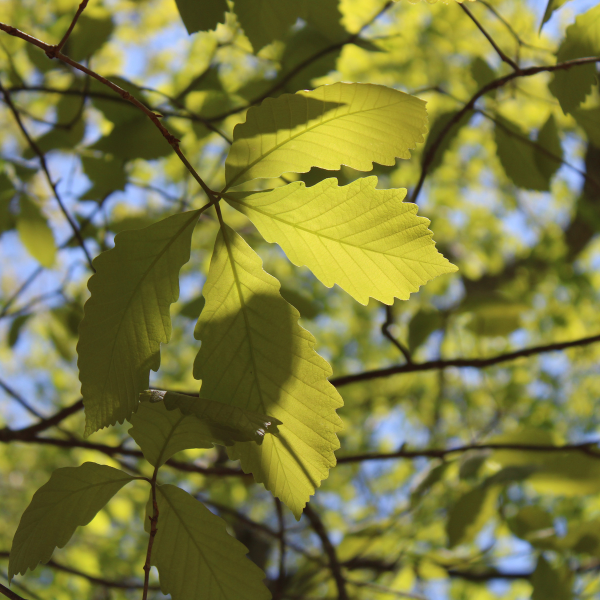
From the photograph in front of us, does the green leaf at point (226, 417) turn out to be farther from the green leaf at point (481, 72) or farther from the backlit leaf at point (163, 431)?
the green leaf at point (481, 72)

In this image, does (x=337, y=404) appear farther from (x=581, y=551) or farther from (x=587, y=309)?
(x=587, y=309)

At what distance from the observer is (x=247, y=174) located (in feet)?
2.01

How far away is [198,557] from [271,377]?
221 mm

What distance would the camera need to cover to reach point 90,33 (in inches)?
51.3

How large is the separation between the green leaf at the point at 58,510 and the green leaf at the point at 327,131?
370mm

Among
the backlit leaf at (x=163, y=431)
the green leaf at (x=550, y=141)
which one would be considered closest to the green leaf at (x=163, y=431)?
the backlit leaf at (x=163, y=431)

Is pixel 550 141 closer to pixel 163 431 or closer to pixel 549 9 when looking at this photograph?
pixel 549 9

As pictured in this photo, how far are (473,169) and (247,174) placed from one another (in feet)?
21.1

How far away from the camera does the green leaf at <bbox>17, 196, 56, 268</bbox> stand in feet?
4.75

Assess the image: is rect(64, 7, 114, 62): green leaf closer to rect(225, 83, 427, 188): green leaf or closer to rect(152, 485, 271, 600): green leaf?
rect(225, 83, 427, 188): green leaf

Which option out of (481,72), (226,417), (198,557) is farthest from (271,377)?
(481,72)

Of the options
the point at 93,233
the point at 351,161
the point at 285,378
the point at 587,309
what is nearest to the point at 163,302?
the point at 285,378

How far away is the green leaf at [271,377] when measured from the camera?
60 centimetres

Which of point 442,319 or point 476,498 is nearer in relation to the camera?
point 476,498
